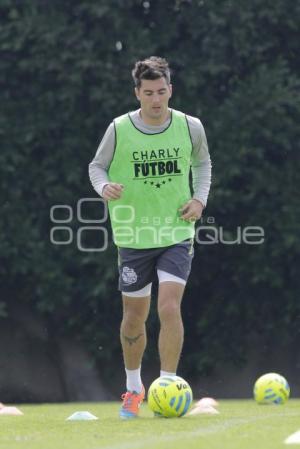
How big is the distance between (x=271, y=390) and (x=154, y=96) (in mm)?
3346

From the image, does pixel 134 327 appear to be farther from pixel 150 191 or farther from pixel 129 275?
pixel 150 191

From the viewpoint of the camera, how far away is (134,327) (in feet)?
28.8

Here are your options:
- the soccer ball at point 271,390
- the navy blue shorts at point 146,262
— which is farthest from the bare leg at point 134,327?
the soccer ball at point 271,390

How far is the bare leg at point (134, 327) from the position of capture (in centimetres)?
872

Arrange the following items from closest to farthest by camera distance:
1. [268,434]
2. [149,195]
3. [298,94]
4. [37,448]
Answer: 1. [37,448]
2. [268,434]
3. [149,195]
4. [298,94]

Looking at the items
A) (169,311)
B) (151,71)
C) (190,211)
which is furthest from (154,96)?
(169,311)

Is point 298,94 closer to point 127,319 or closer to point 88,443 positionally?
point 127,319

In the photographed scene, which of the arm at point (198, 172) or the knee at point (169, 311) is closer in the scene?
the knee at point (169, 311)

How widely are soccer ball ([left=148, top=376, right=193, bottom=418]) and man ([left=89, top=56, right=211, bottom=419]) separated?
38cm

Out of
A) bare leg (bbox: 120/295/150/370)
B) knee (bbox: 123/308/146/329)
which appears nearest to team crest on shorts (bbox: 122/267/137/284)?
bare leg (bbox: 120/295/150/370)

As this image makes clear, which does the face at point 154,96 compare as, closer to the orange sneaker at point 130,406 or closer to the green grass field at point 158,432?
the orange sneaker at point 130,406

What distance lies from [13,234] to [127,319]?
5.98 meters

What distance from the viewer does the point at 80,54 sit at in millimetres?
14555

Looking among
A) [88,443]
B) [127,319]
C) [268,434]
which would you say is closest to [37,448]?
[88,443]
